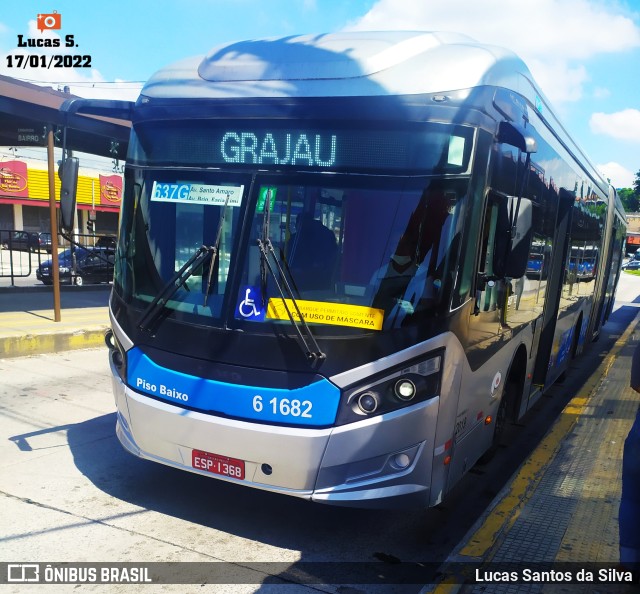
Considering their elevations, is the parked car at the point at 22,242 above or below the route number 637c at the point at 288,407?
above

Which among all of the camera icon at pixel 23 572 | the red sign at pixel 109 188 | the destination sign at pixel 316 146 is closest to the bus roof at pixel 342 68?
the destination sign at pixel 316 146

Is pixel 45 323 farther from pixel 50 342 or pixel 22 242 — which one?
pixel 22 242

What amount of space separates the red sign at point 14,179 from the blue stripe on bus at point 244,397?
38.4 metres

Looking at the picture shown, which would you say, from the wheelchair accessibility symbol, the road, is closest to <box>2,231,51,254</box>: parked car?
the road

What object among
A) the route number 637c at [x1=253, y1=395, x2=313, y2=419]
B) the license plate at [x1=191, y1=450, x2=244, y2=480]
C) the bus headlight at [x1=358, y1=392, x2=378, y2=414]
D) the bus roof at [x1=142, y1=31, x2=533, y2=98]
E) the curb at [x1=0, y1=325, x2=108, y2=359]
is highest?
the bus roof at [x1=142, y1=31, x2=533, y2=98]

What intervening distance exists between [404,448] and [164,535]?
5.65ft

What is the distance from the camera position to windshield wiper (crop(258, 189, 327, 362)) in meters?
3.66

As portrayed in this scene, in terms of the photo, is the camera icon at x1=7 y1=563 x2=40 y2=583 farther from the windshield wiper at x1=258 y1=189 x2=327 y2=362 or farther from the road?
the windshield wiper at x1=258 y1=189 x2=327 y2=362

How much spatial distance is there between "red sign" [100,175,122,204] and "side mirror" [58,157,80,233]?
39129 mm

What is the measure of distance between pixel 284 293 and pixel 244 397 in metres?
0.68

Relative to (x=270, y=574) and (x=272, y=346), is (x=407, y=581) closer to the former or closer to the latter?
(x=270, y=574)

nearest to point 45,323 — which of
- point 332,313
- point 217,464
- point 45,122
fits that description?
point 45,122

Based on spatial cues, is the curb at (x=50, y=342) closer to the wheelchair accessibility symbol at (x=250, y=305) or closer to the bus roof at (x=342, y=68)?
the bus roof at (x=342, y=68)

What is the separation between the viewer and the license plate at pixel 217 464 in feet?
12.7
